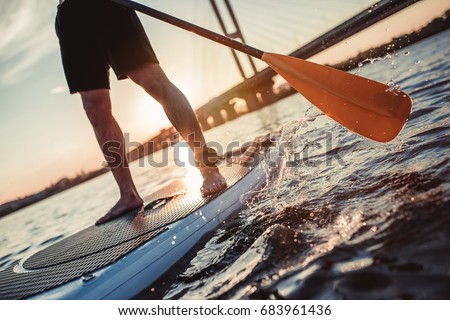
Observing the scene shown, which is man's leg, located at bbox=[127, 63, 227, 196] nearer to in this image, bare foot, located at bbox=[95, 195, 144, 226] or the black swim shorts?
the black swim shorts

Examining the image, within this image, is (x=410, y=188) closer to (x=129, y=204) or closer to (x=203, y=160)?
(x=203, y=160)

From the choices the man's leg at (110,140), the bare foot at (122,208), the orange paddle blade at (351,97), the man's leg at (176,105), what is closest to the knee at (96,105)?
the man's leg at (110,140)

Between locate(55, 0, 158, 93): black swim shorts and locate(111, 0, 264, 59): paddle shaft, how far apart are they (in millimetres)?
78

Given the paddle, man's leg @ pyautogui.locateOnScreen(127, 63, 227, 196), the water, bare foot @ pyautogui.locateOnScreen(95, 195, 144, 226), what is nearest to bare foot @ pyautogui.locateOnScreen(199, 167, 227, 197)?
man's leg @ pyautogui.locateOnScreen(127, 63, 227, 196)

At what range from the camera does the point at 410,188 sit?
1099 mm

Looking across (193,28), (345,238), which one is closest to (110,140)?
(193,28)

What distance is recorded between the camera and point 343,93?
1.75 m

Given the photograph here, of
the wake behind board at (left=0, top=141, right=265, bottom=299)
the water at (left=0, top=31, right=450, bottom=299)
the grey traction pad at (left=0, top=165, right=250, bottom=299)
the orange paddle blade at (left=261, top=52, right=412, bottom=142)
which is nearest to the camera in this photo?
the water at (left=0, top=31, right=450, bottom=299)

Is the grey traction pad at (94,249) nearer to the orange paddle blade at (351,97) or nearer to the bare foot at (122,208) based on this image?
the bare foot at (122,208)

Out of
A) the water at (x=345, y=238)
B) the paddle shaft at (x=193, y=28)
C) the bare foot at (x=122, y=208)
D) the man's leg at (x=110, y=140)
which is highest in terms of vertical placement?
the paddle shaft at (x=193, y=28)

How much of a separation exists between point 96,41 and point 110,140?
1.95 feet

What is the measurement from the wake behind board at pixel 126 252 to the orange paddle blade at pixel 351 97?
567 millimetres

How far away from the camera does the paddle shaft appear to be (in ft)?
6.00

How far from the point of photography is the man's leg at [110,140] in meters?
1.97
